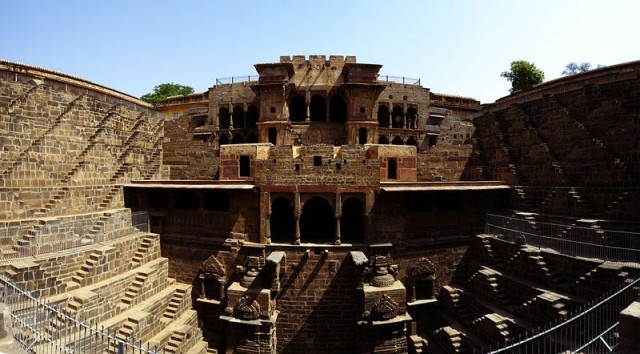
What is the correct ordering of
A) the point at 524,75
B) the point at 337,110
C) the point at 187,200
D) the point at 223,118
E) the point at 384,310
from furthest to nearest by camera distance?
the point at 524,75, the point at 223,118, the point at 337,110, the point at 187,200, the point at 384,310

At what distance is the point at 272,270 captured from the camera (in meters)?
15.2

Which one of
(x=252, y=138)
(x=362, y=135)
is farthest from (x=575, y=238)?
(x=252, y=138)

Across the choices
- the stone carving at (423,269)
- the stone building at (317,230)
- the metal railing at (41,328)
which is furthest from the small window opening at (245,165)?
the stone carving at (423,269)

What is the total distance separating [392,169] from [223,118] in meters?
16.0

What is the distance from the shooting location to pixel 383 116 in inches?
1189

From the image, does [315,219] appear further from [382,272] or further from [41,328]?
[41,328]

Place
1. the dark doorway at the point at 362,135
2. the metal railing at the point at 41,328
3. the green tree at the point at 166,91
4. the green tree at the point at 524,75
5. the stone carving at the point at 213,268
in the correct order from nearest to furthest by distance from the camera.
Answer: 1. the metal railing at the point at 41,328
2. the stone carving at the point at 213,268
3. the dark doorway at the point at 362,135
4. the green tree at the point at 524,75
5. the green tree at the point at 166,91

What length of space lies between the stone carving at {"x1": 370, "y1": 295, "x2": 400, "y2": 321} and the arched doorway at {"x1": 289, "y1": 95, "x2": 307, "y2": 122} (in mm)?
17883

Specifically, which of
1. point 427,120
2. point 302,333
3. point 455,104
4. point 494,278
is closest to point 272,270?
point 302,333

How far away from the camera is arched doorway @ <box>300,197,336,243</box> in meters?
19.3

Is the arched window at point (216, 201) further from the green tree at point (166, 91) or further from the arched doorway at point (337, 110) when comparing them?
the green tree at point (166, 91)

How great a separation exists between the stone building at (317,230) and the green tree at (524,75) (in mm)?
20369

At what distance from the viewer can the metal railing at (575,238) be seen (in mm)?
11859

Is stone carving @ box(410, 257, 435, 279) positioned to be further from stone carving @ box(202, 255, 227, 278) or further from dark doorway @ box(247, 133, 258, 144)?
dark doorway @ box(247, 133, 258, 144)
